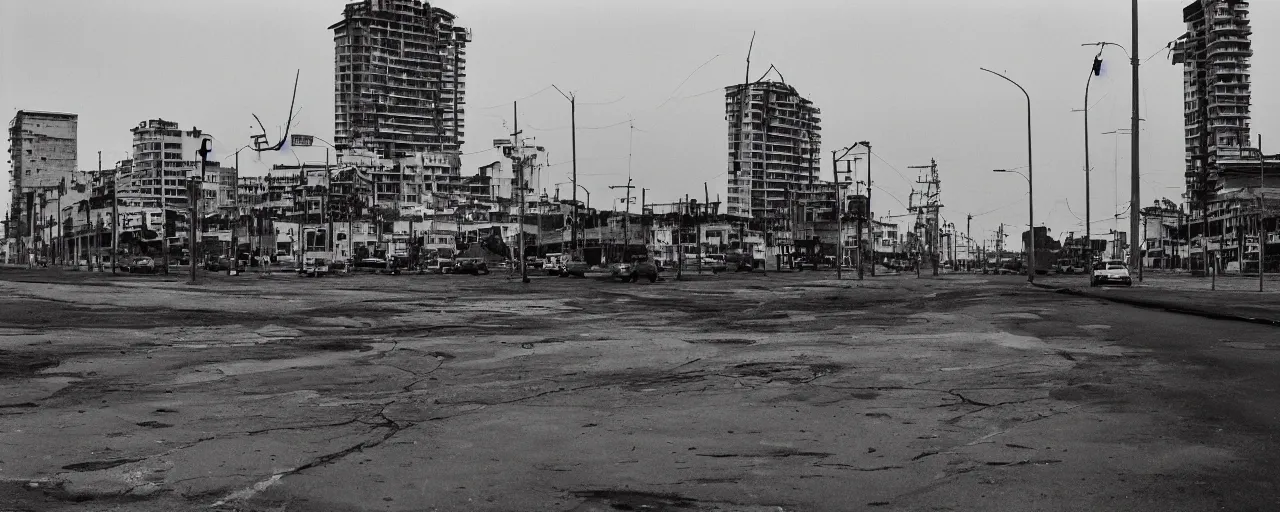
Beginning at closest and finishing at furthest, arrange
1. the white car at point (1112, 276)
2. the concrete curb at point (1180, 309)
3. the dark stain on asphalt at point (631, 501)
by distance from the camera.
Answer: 1. the dark stain on asphalt at point (631, 501)
2. the concrete curb at point (1180, 309)
3. the white car at point (1112, 276)

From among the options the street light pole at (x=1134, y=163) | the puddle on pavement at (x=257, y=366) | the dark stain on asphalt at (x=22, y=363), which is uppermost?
the street light pole at (x=1134, y=163)

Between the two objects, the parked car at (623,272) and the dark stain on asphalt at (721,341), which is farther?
the parked car at (623,272)

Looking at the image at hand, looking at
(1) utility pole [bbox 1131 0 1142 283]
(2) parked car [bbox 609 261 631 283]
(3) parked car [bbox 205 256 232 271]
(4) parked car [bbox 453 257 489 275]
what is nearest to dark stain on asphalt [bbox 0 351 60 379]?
(1) utility pole [bbox 1131 0 1142 283]

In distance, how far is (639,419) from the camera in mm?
8742

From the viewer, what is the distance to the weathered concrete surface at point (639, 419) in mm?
Answer: 6000

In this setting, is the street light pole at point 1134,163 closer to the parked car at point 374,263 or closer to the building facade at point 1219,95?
the parked car at point 374,263

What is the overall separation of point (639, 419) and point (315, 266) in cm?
6972

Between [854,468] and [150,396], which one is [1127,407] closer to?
[854,468]

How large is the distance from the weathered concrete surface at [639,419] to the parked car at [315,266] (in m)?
56.9

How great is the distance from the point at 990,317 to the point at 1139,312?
14.2 ft

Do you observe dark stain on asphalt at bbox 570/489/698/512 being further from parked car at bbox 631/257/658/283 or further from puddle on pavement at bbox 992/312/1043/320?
parked car at bbox 631/257/658/283

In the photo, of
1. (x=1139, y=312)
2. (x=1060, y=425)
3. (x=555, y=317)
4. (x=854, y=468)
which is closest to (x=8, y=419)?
(x=854, y=468)

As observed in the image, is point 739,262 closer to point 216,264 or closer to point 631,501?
point 216,264

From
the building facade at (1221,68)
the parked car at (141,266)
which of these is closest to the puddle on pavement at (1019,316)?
the parked car at (141,266)
